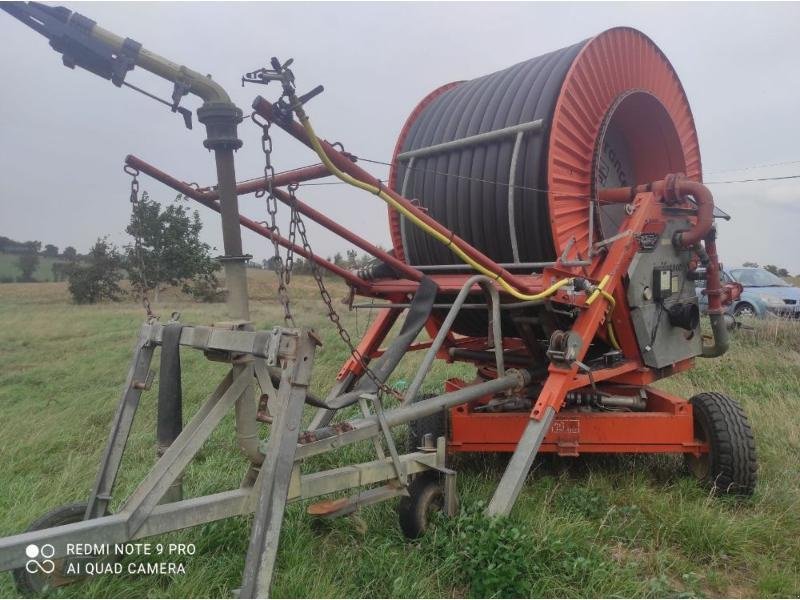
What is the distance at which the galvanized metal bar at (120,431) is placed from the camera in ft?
9.95

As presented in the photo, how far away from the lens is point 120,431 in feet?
10.3

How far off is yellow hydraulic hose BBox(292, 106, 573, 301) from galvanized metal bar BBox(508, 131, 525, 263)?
0.44 m

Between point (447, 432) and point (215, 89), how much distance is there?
2710 mm

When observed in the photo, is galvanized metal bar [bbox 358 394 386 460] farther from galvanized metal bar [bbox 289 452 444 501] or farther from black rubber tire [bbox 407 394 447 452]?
black rubber tire [bbox 407 394 447 452]

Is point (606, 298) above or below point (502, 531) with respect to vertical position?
above

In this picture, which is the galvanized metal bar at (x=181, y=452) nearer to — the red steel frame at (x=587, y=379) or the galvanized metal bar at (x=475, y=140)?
the red steel frame at (x=587, y=379)

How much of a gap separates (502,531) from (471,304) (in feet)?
5.26

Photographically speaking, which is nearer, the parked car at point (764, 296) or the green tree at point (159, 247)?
the green tree at point (159, 247)

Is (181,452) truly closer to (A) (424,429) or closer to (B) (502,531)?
(B) (502,531)

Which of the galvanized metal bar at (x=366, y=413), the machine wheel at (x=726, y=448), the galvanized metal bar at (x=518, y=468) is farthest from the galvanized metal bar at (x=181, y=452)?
the machine wheel at (x=726, y=448)

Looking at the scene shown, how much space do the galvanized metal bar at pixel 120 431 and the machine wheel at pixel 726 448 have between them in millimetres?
3595

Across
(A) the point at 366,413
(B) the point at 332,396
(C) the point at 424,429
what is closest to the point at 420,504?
(A) the point at 366,413

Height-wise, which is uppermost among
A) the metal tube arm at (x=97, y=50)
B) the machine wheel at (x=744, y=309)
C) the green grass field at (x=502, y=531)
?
the metal tube arm at (x=97, y=50)

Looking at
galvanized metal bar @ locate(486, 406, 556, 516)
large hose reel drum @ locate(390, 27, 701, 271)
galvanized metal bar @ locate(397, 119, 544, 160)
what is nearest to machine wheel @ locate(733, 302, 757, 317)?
large hose reel drum @ locate(390, 27, 701, 271)
